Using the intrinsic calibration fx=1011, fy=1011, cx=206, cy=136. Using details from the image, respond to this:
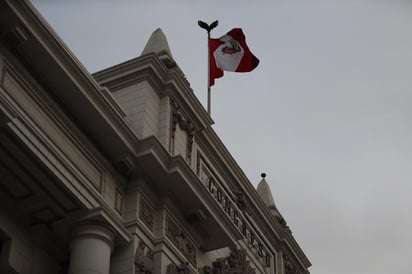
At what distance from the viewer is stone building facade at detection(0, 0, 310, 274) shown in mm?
22969

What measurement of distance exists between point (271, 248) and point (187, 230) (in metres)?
6.74

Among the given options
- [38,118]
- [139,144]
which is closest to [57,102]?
[38,118]

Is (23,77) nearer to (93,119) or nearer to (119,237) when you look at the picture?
(93,119)

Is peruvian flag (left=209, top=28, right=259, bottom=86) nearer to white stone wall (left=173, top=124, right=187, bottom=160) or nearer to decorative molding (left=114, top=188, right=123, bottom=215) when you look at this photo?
white stone wall (left=173, top=124, right=187, bottom=160)

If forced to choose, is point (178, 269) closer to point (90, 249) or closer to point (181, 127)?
point (90, 249)

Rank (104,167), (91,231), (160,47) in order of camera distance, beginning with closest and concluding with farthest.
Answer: (91,231)
(104,167)
(160,47)

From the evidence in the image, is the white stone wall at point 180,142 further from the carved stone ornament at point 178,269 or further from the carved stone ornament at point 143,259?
the carved stone ornament at point 143,259

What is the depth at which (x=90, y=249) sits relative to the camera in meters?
23.5

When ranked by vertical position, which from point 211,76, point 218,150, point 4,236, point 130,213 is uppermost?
point 211,76

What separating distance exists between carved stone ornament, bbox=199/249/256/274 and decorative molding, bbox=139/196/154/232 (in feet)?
7.98

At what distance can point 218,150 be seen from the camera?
30.3 m

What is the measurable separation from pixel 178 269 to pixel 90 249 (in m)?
3.06

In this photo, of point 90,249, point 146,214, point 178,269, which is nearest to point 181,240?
point 178,269

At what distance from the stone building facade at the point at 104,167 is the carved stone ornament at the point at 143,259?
0.03 meters
